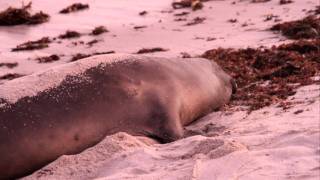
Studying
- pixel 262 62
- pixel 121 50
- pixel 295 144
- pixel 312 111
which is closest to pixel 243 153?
pixel 295 144

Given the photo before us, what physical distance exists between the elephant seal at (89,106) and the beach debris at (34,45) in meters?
5.36

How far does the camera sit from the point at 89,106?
453cm

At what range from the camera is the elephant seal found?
4.20 metres

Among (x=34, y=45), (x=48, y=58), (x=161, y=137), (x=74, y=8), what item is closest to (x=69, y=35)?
(x=34, y=45)

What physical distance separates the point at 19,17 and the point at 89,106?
817 centimetres

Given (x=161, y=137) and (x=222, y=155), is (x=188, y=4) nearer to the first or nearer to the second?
(x=161, y=137)

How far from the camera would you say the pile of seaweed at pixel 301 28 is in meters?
8.64

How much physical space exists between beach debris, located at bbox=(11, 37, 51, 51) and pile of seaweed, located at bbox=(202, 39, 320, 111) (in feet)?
11.2

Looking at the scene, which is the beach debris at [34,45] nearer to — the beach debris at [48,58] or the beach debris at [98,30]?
the beach debris at [48,58]

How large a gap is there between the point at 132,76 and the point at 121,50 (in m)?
5.14

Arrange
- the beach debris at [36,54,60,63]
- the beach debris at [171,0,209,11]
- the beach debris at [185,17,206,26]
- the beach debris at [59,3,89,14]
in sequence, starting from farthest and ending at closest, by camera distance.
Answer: the beach debris at [171,0,209,11] < the beach debris at [59,3,89,14] < the beach debris at [185,17,206,26] < the beach debris at [36,54,60,63]

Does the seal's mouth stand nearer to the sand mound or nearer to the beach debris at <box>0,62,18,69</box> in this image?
the sand mound

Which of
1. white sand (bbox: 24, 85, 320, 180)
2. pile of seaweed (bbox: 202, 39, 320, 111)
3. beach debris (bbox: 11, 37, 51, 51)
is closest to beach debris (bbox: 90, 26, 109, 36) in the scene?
beach debris (bbox: 11, 37, 51, 51)

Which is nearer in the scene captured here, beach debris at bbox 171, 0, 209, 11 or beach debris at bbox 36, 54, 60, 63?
beach debris at bbox 36, 54, 60, 63
